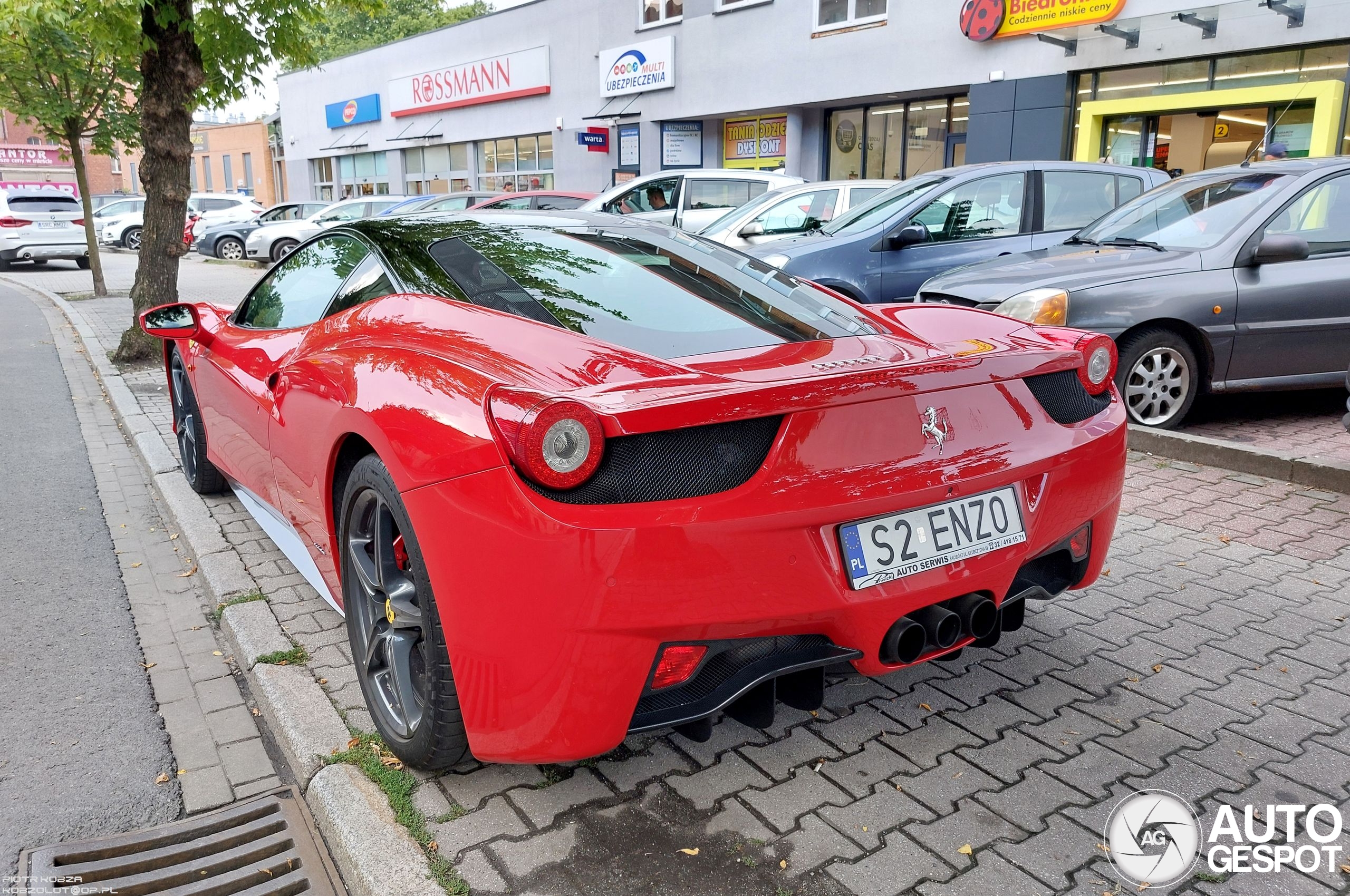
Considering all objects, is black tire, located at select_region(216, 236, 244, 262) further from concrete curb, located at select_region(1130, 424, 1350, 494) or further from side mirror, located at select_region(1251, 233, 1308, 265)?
side mirror, located at select_region(1251, 233, 1308, 265)

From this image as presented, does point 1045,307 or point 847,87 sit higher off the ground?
point 847,87

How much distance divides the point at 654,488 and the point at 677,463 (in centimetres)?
7

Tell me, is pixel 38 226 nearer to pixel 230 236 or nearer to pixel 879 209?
pixel 230 236

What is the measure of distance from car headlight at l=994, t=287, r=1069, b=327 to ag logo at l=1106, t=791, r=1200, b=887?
371 centimetres

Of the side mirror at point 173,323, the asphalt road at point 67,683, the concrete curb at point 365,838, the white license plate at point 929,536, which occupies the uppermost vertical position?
the side mirror at point 173,323

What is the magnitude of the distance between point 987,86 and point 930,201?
32.7 ft

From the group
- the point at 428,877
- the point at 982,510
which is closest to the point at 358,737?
the point at 428,877

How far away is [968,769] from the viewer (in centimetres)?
258

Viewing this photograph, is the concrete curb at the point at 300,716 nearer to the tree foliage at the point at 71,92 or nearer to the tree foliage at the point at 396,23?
the tree foliage at the point at 71,92

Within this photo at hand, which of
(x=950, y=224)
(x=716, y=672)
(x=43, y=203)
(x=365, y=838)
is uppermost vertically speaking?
(x=43, y=203)

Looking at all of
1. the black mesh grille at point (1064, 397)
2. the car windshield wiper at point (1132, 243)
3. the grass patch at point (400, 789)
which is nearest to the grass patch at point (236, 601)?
the grass patch at point (400, 789)

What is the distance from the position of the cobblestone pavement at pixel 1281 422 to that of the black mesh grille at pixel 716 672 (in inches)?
174

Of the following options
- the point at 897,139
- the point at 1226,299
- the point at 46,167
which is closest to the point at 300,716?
the point at 1226,299

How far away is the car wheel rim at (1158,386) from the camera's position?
5.78 meters
